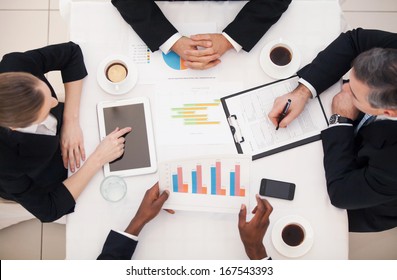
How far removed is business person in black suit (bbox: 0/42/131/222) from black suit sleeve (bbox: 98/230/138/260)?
167 mm

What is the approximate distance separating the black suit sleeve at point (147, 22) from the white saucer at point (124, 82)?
9cm

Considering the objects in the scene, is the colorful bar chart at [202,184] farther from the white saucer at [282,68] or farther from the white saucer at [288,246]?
the white saucer at [282,68]

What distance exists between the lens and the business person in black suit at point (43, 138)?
1167 millimetres

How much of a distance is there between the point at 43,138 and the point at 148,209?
40cm

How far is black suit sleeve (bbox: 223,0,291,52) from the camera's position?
1.37 metres

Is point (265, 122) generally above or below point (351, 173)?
above

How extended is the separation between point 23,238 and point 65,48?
116 centimetres

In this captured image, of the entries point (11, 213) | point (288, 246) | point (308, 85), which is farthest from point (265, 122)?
point (11, 213)

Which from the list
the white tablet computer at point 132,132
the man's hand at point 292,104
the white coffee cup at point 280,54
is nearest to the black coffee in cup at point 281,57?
the white coffee cup at point 280,54

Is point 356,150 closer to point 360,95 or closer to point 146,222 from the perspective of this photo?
point 360,95

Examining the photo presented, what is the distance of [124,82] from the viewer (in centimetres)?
137

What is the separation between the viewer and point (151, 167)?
4.40 feet

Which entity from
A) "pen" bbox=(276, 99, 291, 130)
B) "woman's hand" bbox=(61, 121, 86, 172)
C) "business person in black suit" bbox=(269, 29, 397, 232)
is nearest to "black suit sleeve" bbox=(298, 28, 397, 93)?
"business person in black suit" bbox=(269, 29, 397, 232)
